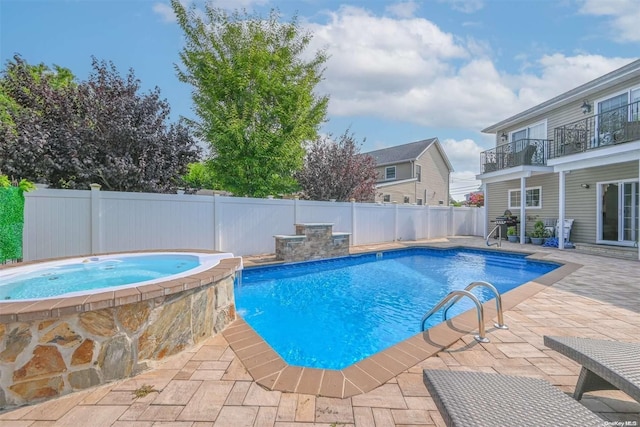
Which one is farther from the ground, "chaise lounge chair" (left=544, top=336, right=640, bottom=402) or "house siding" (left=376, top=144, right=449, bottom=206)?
"house siding" (left=376, top=144, right=449, bottom=206)

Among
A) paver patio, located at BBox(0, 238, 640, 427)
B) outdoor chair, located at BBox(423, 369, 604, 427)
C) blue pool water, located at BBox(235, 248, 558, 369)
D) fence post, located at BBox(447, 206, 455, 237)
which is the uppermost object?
fence post, located at BBox(447, 206, 455, 237)

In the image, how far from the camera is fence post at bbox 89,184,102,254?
686cm

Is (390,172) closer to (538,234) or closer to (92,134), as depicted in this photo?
(538,234)

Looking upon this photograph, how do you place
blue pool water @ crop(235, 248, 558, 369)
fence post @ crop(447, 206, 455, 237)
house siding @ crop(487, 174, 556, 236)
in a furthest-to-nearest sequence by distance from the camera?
fence post @ crop(447, 206, 455, 237), house siding @ crop(487, 174, 556, 236), blue pool water @ crop(235, 248, 558, 369)

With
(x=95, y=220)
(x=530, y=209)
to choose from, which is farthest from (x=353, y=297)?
(x=530, y=209)

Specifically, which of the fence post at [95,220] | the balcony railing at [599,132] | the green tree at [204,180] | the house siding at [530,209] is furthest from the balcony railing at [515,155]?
the fence post at [95,220]

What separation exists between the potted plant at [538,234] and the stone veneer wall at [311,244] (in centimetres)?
882

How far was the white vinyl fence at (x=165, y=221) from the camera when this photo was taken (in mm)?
6469

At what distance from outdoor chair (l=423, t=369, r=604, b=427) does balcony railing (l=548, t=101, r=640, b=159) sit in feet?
37.4

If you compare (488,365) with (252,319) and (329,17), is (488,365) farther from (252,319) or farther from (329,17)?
(329,17)

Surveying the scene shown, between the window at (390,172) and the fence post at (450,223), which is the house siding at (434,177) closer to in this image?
the window at (390,172)

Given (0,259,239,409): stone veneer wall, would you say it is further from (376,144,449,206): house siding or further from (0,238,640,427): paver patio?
(376,144,449,206): house siding

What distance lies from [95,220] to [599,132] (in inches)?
614

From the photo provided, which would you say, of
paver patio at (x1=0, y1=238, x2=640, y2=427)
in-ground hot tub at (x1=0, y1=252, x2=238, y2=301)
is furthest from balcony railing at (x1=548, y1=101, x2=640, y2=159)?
in-ground hot tub at (x1=0, y1=252, x2=238, y2=301)
